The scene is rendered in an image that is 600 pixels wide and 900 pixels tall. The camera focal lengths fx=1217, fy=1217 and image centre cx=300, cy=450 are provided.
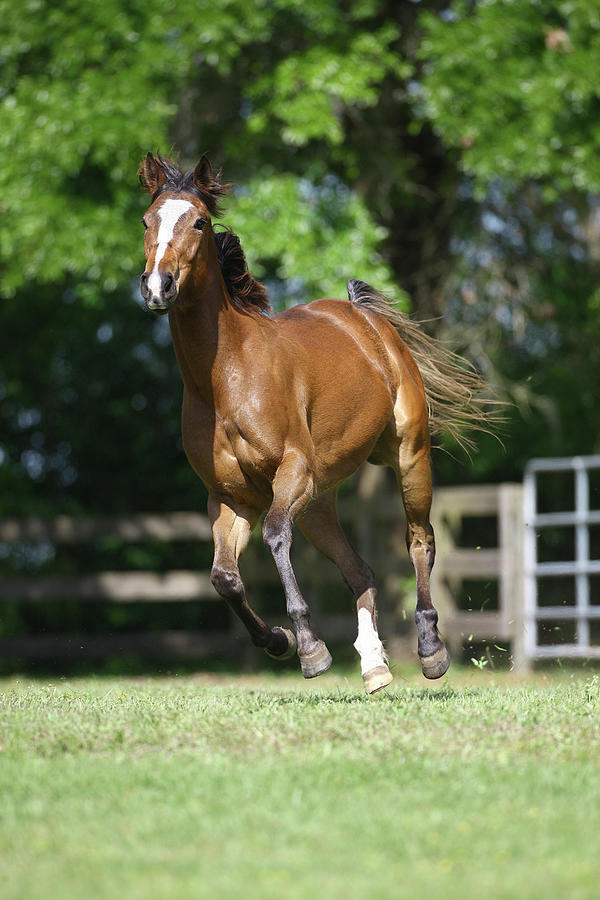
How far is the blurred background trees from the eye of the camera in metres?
12.3

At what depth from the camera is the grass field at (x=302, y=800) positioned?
3.29 metres

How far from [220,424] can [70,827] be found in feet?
9.40

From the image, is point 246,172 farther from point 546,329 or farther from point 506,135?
point 546,329

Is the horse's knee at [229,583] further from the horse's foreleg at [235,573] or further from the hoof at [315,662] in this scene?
the hoof at [315,662]

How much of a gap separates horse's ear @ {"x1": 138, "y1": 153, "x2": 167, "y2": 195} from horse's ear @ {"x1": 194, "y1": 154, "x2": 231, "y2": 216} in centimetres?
19

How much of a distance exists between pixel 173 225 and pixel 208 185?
0.58 metres

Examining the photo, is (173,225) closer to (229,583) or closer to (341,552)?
(229,583)

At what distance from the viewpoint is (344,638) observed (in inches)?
541

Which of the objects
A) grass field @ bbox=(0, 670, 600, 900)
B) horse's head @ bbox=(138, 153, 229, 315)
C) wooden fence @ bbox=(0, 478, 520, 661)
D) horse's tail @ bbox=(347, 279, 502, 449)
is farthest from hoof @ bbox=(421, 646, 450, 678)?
wooden fence @ bbox=(0, 478, 520, 661)

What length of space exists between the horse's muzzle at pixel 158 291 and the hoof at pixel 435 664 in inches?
102

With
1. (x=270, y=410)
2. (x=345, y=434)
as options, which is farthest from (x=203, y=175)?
(x=345, y=434)

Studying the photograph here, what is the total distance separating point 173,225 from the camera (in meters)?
5.98

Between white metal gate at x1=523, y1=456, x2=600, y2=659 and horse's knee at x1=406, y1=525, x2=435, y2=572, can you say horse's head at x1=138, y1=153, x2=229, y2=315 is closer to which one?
horse's knee at x1=406, y1=525, x2=435, y2=572

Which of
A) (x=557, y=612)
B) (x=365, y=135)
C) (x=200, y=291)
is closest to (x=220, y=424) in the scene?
(x=200, y=291)
